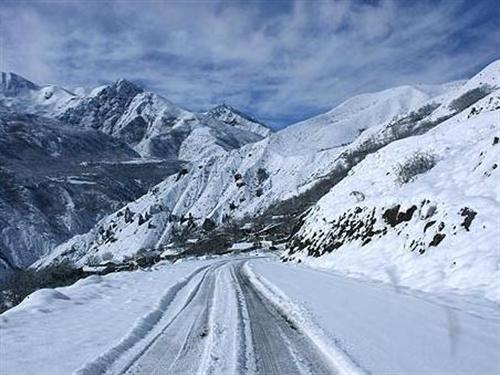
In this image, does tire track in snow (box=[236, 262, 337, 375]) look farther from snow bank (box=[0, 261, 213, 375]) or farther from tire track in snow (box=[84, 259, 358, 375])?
snow bank (box=[0, 261, 213, 375])

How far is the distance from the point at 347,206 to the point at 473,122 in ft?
26.2

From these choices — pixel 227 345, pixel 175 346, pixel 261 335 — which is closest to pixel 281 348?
pixel 227 345

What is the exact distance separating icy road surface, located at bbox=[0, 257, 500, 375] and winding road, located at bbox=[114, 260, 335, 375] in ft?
0.06

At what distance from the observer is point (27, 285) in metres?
78.1

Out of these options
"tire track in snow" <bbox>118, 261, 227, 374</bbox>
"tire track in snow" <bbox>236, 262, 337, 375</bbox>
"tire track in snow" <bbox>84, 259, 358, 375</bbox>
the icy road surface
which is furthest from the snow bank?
"tire track in snow" <bbox>236, 262, 337, 375</bbox>

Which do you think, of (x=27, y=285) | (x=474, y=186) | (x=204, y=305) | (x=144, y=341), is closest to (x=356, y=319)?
(x=144, y=341)

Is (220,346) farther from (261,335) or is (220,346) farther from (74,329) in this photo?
(74,329)

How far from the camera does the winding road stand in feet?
24.8

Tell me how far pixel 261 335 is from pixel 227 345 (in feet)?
3.34

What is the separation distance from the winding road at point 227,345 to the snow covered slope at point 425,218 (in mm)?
4899

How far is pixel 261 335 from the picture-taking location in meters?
9.76

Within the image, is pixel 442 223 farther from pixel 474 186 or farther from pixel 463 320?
pixel 463 320

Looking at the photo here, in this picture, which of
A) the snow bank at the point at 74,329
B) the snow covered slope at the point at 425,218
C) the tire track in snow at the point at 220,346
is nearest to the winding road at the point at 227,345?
the tire track in snow at the point at 220,346

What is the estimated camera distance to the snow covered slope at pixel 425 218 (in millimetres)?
14409
